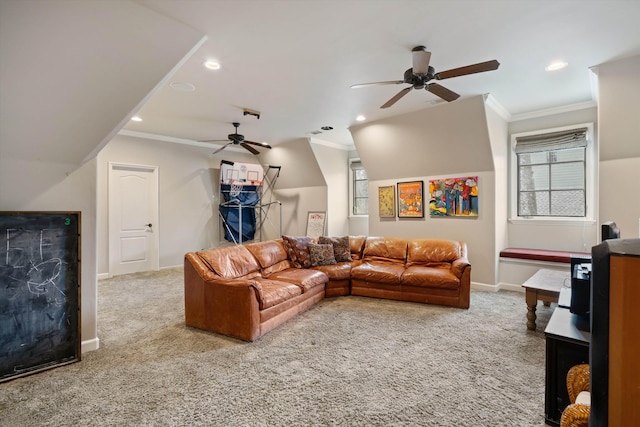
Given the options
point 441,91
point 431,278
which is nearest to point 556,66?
point 441,91

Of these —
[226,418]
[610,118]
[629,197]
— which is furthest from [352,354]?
[610,118]

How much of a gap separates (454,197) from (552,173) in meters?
1.55

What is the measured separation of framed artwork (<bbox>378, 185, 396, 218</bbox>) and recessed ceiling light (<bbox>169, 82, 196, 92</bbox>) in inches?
149

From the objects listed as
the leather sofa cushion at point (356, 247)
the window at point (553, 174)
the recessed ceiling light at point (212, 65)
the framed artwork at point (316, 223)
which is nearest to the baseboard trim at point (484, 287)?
the window at point (553, 174)

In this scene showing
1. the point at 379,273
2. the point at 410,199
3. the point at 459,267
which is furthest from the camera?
the point at 410,199

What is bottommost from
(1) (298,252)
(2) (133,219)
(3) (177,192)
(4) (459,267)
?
(4) (459,267)

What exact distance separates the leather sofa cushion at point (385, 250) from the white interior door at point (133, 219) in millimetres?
4489

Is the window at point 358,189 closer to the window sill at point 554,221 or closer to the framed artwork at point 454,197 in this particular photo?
the framed artwork at point 454,197

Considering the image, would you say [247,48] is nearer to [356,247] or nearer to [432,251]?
[356,247]

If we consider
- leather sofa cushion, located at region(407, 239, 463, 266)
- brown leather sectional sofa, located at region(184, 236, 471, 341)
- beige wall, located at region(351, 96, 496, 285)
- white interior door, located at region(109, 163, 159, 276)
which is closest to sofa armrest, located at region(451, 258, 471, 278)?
brown leather sectional sofa, located at region(184, 236, 471, 341)

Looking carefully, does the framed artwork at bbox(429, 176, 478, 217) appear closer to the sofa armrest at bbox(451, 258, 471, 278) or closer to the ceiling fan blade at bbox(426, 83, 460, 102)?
the sofa armrest at bbox(451, 258, 471, 278)

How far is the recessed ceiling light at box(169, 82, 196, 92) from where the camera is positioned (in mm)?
3764

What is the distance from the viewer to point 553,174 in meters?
4.90

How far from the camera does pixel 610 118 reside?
10.8 ft
